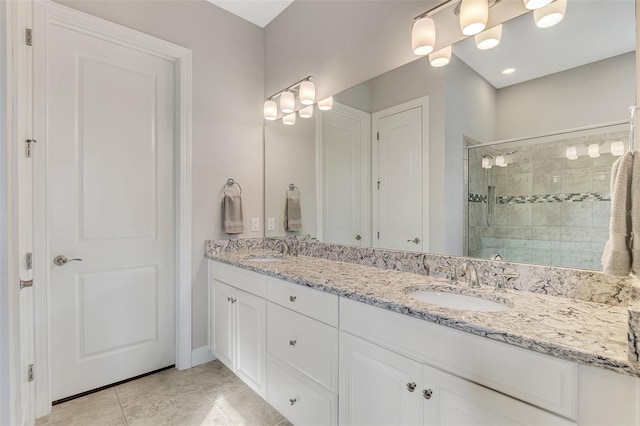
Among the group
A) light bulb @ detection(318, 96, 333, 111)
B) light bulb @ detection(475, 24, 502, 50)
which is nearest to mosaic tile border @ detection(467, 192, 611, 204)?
light bulb @ detection(475, 24, 502, 50)

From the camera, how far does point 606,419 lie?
2.29 feet

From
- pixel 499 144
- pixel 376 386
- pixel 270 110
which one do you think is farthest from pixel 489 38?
pixel 270 110

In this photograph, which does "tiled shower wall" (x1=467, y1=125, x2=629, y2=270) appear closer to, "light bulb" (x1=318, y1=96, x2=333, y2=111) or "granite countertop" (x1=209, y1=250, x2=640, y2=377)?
"granite countertop" (x1=209, y1=250, x2=640, y2=377)

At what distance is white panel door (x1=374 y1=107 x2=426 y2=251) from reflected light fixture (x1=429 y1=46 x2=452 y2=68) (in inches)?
8.8

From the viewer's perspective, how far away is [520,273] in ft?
4.14

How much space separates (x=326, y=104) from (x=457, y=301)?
155cm

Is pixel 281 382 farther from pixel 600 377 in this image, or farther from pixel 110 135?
pixel 110 135

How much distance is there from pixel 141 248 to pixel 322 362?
1539 millimetres

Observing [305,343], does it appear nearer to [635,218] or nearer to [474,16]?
[635,218]

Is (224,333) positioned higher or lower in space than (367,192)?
lower

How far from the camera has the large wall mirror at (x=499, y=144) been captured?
112 cm

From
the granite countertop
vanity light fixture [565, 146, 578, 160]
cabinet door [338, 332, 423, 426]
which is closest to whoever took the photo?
the granite countertop

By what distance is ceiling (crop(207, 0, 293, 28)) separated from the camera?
2.38 m

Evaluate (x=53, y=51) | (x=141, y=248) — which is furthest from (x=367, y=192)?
(x=53, y=51)
